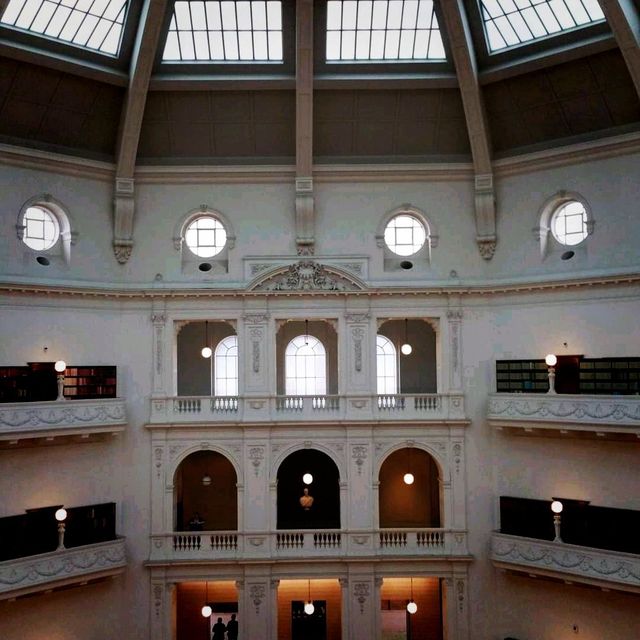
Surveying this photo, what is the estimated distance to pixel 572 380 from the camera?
23.0 meters

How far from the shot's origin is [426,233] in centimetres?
2486

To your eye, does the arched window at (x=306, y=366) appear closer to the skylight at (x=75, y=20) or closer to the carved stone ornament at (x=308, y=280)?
the carved stone ornament at (x=308, y=280)

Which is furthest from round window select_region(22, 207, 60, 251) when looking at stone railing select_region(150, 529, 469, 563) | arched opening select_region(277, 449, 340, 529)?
arched opening select_region(277, 449, 340, 529)

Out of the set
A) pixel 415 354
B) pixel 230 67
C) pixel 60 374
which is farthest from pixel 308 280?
pixel 60 374

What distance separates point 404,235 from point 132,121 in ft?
29.4

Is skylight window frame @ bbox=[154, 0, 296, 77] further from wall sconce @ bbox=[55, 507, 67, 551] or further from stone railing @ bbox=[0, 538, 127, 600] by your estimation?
stone railing @ bbox=[0, 538, 127, 600]

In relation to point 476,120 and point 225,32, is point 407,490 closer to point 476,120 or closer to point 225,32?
point 476,120

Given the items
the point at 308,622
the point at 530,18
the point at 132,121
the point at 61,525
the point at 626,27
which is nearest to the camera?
the point at 626,27

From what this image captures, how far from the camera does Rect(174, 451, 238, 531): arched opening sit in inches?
1097

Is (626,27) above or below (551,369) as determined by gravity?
above

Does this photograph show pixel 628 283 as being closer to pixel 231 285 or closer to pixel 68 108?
pixel 231 285

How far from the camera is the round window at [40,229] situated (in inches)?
910

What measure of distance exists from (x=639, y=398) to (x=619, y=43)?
9.06m

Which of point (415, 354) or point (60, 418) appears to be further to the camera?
point (415, 354)
